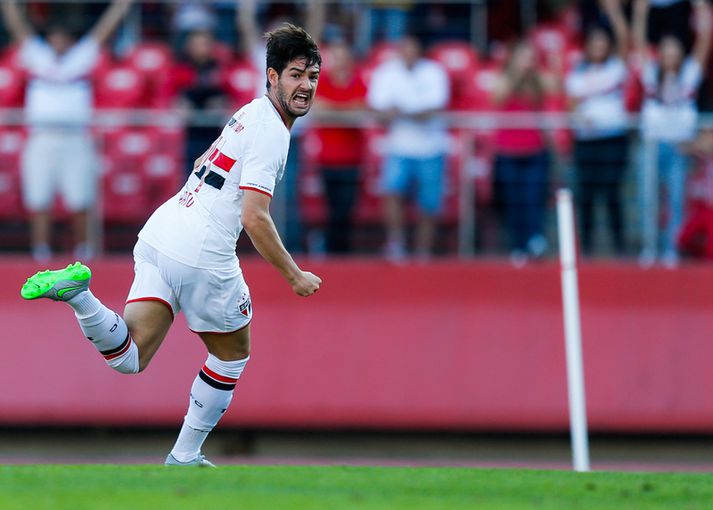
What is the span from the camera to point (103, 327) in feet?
25.3

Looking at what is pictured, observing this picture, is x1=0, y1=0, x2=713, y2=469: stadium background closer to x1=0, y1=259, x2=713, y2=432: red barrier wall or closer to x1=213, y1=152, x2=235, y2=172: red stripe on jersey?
x1=0, y1=259, x2=713, y2=432: red barrier wall

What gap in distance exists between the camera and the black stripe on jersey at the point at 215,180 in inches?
312

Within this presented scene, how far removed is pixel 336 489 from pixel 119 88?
7419 millimetres

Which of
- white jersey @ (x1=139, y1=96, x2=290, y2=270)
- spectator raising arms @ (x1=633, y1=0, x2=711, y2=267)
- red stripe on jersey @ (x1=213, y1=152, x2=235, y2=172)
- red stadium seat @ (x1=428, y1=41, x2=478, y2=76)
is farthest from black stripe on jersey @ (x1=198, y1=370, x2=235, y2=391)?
red stadium seat @ (x1=428, y1=41, x2=478, y2=76)

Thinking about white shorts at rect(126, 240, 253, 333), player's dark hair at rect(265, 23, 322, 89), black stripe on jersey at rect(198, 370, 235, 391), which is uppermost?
player's dark hair at rect(265, 23, 322, 89)

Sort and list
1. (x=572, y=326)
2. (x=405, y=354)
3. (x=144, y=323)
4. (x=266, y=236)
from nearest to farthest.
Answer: (x=266, y=236)
(x=144, y=323)
(x=572, y=326)
(x=405, y=354)

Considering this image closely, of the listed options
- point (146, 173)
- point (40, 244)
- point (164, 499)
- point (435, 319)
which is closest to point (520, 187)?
point (435, 319)

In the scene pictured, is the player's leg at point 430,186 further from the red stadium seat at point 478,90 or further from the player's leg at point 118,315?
the player's leg at point 118,315

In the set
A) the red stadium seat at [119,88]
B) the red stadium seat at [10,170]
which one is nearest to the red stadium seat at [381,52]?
the red stadium seat at [119,88]

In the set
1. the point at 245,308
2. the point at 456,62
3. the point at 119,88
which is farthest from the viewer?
the point at 456,62

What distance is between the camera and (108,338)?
7.73 meters

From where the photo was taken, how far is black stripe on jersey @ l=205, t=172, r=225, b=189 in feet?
26.0

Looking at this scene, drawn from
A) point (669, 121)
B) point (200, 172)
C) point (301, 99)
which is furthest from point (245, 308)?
point (669, 121)

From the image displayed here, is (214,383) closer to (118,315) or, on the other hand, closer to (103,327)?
(118,315)
